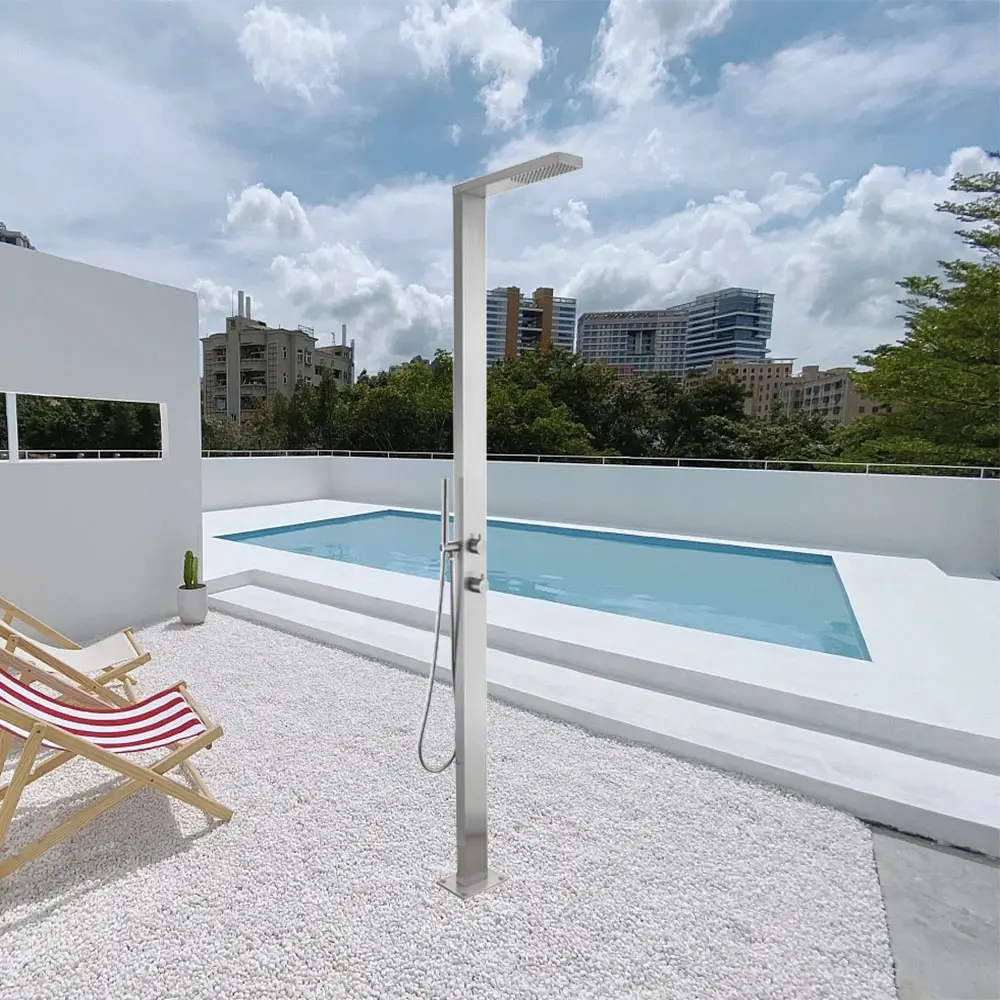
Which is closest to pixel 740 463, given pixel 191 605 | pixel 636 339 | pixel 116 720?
pixel 191 605

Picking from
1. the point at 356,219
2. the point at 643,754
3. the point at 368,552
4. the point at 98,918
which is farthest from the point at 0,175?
the point at 643,754

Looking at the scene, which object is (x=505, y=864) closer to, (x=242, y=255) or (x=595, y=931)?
(x=595, y=931)

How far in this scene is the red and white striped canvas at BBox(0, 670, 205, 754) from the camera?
2.33 m

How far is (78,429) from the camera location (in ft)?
26.2

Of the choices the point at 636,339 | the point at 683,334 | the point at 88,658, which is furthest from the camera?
the point at 683,334

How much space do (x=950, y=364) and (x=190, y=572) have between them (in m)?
14.9

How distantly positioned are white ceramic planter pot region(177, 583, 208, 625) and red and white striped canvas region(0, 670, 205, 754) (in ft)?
7.08

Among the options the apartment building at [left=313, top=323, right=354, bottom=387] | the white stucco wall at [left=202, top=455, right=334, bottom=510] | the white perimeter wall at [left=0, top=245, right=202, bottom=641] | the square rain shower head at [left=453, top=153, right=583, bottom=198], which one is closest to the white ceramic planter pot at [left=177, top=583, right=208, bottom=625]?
the white perimeter wall at [left=0, top=245, right=202, bottom=641]

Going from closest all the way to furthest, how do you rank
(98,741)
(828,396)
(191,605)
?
(98,741) < (191,605) < (828,396)

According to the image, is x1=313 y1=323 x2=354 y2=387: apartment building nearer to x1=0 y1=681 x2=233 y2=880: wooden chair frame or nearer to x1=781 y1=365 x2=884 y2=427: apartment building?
x1=781 y1=365 x2=884 y2=427: apartment building

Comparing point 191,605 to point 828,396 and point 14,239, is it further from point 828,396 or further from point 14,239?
point 828,396

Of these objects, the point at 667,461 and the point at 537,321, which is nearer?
the point at 667,461

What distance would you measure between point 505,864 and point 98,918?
123 centimetres

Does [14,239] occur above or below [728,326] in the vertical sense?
below
